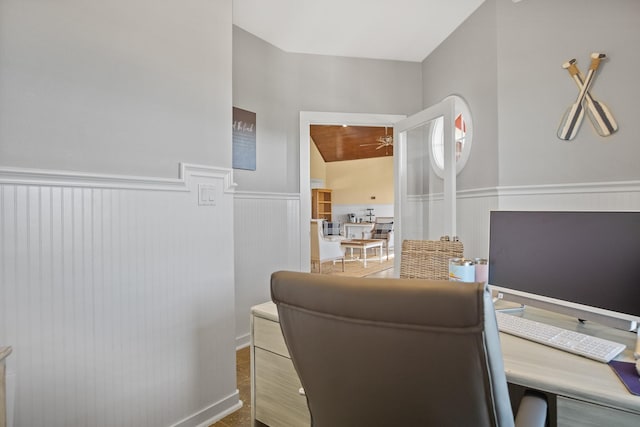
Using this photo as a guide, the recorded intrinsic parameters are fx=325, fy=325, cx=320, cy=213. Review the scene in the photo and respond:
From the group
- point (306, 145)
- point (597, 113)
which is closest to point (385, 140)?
point (306, 145)

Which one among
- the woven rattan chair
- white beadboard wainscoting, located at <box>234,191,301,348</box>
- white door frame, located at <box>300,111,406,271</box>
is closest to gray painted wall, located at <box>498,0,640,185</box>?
the woven rattan chair

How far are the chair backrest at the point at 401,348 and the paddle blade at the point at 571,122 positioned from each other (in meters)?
2.15

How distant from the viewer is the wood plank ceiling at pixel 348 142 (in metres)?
8.25

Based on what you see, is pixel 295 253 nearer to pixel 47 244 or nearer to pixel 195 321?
pixel 195 321

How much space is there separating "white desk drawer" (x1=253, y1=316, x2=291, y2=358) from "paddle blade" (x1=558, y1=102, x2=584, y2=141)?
2152mm

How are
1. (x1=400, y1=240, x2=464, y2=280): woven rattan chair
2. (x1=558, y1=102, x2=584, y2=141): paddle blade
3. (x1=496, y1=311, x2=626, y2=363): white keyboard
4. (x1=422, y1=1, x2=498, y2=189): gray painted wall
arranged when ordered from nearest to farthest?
(x1=496, y1=311, x2=626, y2=363): white keyboard → (x1=400, y1=240, x2=464, y2=280): woven rattan chair → (x1=558, y1=102, x2=584, y2=141): paddle blade → (x1=422, y1=1, x2=498, y2=189): gray painted wall

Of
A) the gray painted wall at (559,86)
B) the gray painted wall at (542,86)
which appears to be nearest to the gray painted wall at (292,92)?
the gray painted wall at (542,86)

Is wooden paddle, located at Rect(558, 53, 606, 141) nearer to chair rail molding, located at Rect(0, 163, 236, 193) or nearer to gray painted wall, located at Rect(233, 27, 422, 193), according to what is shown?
gray painted wall, located at Rect(233, 27, 422, 193)

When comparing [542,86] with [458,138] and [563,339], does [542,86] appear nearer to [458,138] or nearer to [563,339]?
[458,138]

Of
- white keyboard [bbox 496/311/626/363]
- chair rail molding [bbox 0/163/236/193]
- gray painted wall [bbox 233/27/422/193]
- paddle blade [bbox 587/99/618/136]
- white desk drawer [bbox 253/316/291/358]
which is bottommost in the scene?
white desk drawer [bbox 253/316/291/358]

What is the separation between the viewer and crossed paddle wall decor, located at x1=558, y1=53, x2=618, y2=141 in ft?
6.29

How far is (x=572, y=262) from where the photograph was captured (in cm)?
110

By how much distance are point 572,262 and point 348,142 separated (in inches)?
341

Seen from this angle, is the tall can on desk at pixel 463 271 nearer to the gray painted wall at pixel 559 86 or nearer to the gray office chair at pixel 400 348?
the gray office chair at pixel 400 348
